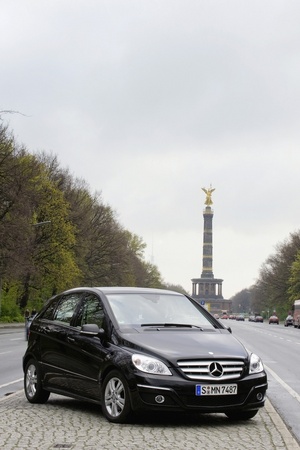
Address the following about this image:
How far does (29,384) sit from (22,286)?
56.1m

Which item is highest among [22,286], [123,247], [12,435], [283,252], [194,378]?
[283,252]

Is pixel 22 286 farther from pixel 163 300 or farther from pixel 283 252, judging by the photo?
pixel 283 252

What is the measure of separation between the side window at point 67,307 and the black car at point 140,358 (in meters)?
0.02

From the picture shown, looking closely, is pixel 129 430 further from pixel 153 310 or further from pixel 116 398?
pixel 153 310

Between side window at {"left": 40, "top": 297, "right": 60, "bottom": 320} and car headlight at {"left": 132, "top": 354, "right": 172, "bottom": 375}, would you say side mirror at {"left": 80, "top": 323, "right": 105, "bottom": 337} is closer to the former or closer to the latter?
car headlight at {"left": 132, "top": 354, "right": 172, "bottom": 375}

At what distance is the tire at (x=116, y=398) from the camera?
959cm

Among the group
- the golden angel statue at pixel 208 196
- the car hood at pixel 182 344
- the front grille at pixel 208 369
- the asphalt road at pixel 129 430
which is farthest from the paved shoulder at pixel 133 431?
the golden angel statue at pixel 208 196

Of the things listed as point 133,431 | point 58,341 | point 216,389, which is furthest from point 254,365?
point 58,341

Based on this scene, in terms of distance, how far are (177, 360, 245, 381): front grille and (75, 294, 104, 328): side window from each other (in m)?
1.65

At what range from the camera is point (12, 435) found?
8.80m

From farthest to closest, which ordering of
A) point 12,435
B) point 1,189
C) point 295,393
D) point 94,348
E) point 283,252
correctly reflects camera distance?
point 283,252, point 1,189, point 295,393, point 94,348, point 12,435

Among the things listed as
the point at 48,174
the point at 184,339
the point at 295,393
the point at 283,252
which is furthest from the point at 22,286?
the point at 283,252

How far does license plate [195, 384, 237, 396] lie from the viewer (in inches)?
372

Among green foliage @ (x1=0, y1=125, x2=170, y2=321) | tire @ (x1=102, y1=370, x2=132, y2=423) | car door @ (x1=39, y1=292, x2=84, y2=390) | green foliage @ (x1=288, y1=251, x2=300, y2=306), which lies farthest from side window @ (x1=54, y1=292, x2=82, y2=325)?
green foliage @ (x1=288, y1=251, x2=300, y2=306)
